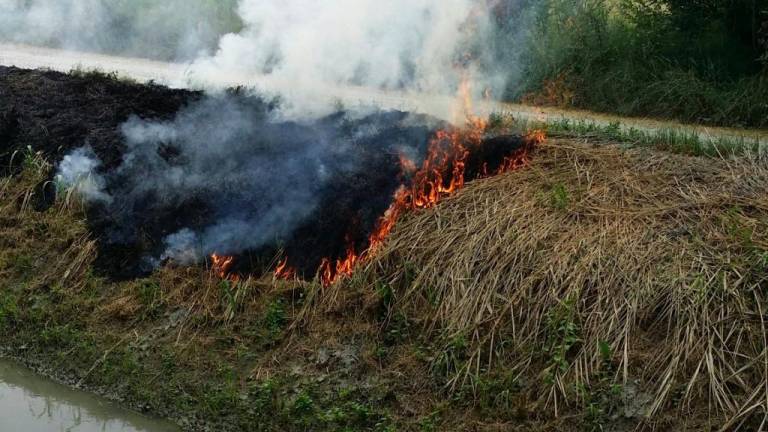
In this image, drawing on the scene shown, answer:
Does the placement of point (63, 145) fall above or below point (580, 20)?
below

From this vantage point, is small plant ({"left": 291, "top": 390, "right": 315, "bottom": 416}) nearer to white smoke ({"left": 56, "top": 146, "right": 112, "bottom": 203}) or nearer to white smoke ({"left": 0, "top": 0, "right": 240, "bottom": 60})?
white smoke ({"left": 56, "top": 146, "right": 112, "bottom": 203})

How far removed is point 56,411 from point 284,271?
1.89 m

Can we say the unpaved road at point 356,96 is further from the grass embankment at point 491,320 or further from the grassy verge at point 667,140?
the grass embankment at point 491,320

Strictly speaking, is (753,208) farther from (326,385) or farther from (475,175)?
(326,385)

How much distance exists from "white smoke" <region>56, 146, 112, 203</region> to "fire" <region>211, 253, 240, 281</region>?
1531mm

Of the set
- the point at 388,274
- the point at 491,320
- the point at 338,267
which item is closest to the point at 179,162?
the point at 338,267

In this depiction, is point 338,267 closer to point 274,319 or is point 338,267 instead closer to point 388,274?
point 388,274

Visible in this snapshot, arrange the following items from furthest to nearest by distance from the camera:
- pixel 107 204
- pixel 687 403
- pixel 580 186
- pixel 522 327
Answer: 1. pixel 107 204
2. pixel 580 186
3. pixel 522 327
4. pixel 687 403

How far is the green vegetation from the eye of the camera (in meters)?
11.3

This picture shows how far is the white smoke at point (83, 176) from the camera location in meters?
8.40

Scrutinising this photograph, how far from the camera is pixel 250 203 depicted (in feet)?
25.5

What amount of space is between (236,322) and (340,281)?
809 mm

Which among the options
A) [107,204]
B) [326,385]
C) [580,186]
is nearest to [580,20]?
[580,186]

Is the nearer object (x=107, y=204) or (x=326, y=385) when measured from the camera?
(x=326, y=385)
